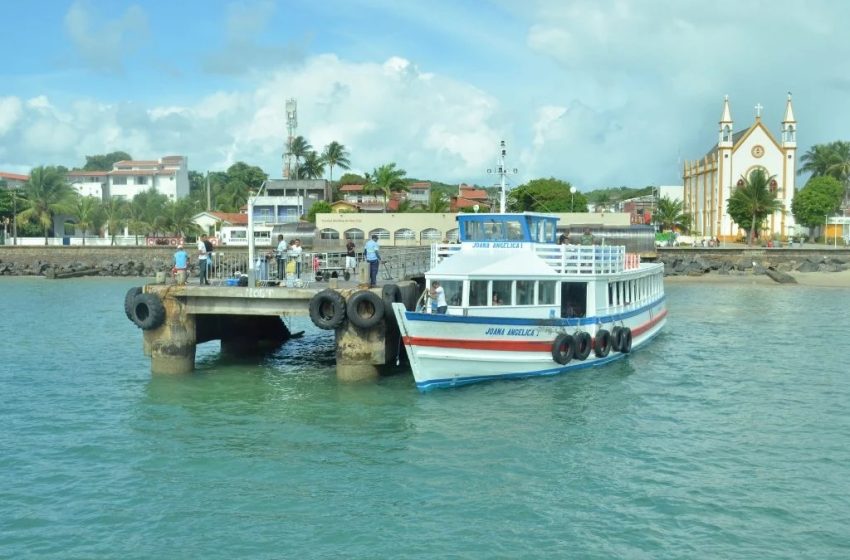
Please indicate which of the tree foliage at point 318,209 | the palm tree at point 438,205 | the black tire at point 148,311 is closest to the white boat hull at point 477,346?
the black tire at point 148,311

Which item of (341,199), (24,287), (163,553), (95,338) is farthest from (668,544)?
(341,199)

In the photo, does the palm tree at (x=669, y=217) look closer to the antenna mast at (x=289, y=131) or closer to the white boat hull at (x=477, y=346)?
the antenna mast at (x=289, y=131)

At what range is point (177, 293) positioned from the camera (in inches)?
928

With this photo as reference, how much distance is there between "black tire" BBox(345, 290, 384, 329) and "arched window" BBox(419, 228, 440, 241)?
5827 cm

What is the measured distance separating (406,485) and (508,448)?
2928mm

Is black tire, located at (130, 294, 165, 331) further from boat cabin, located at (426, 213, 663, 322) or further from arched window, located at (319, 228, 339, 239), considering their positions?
arched window, located at (319, 228, 339, 239)

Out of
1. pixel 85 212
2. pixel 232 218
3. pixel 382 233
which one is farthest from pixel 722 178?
pixel 85 212

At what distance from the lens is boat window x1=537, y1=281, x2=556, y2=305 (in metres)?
23.5

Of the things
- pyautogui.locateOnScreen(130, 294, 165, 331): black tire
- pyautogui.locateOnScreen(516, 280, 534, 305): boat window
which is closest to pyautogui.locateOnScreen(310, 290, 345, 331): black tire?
pyautogui.locateOnScreen(130, 294, 165, 331): black tire

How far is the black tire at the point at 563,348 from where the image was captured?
23.4 metres

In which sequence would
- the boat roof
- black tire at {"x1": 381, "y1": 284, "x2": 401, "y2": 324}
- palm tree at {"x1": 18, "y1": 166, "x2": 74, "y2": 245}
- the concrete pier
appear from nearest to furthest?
black tire at {"x1": 381, "y1": 284, "x2": 401, "y2": 324} < the concrete pier < the boat roof < palm tree at {"x1": 18, "y1": 166, "x2": 74, "y2": 245}

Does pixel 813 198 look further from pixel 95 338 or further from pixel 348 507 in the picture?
pixel 348 507

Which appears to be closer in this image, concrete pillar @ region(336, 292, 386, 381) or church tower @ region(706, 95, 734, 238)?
concrete pillar @ region(336, 292, 386, 381)

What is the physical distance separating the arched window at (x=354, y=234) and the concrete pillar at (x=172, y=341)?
2237 inches
